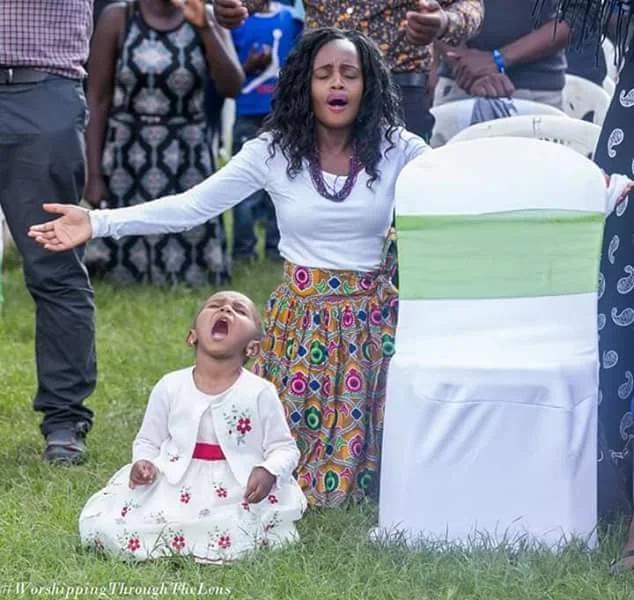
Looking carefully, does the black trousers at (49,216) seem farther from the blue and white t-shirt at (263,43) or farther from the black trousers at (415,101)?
the blue and white t-shirt at (263,43)

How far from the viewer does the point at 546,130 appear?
5.75 m

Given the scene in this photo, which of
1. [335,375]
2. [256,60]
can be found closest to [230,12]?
[335,375]

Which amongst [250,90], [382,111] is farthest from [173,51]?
[382,111]

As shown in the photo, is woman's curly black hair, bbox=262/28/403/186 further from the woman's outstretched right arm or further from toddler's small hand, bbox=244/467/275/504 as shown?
toddler's small hand, bbox=244/467/275/504

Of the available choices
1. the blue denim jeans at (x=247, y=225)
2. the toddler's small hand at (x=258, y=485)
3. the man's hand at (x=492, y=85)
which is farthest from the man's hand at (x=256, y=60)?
the toddler's small hand at (x=258, y=485)

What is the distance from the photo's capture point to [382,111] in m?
4.85

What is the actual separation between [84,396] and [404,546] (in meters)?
1.56

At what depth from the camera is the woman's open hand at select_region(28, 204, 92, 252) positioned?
14.7ft

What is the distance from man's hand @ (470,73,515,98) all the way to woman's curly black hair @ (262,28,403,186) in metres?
1.39

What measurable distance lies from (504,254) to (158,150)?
4511mm

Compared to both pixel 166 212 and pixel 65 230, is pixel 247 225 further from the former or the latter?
pixel 65 230

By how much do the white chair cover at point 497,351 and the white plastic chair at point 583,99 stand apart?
287 cm

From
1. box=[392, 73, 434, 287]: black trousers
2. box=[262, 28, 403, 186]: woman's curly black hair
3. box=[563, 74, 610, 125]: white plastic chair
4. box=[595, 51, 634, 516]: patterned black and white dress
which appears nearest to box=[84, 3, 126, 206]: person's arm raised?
box=[563, 74, 610, 125]: white plastic chair

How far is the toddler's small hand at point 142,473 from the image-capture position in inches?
166
